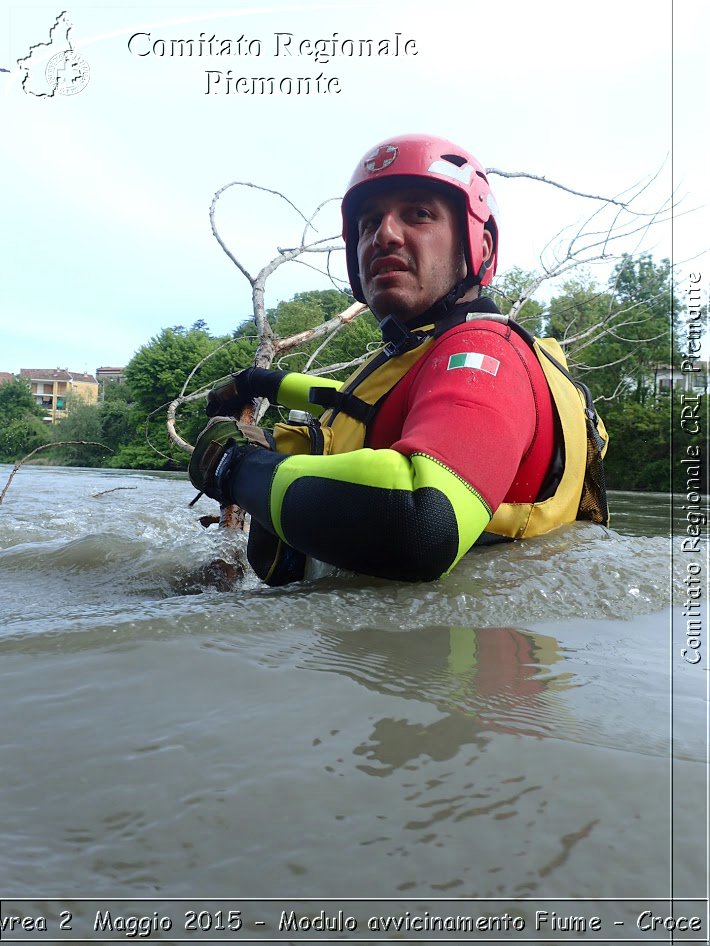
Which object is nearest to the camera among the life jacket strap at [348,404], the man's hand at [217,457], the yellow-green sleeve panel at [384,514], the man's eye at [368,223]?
the yellow-green sleeve panel at [384,514]

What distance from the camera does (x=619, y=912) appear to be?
624 millimetres

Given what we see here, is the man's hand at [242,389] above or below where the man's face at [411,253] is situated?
below

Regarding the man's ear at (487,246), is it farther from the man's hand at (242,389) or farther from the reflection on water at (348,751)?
the reflection on water at (348,751)

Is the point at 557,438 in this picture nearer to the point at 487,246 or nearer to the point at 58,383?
the point at 487,246

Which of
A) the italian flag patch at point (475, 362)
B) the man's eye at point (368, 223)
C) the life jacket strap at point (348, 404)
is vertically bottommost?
the life jacket strap at point (348, 404)

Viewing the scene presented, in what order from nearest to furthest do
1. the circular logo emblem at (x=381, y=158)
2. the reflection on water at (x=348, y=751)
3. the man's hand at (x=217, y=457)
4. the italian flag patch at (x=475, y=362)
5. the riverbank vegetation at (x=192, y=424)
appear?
the reflection on water at (x=348, y=751) → the italian flag patch at (x=475, y=362) → the man's hand at (x=217, y=457) → the circular logo emblem at (x=381, y=158) → the riverbank vegetation at (x=192, y=424)

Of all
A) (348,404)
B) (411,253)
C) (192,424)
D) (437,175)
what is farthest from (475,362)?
(192,424)

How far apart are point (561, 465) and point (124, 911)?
1867 mm

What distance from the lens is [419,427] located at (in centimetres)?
173

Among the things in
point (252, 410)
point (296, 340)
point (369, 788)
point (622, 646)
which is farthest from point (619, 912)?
point (296, 340)

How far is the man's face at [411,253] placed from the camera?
250 centimetres

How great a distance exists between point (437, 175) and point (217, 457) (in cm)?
129

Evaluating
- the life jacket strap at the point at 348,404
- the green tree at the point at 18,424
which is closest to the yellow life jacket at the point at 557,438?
the life jacket strap at the point at 348,404

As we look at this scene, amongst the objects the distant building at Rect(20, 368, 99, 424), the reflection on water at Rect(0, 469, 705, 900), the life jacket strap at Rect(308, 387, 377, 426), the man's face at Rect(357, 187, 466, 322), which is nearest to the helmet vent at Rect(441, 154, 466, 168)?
the man's face at Rect(357, 187, 466, 322)
